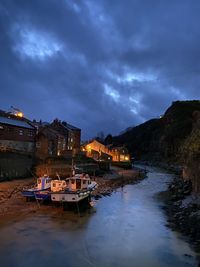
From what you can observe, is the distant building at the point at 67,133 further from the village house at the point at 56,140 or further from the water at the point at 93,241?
the water at the point at 93,241

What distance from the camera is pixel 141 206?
143 feet

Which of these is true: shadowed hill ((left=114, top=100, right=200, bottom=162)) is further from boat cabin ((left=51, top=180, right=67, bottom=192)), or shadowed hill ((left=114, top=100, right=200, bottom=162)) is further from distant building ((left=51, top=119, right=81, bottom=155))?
boat cabin ((left=51, top=180, right=67, bottom=192))

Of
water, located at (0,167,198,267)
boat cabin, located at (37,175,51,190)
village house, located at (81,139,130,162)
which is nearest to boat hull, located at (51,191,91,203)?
water, located at (0,167,198,267)

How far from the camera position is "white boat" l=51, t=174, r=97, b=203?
38688mm

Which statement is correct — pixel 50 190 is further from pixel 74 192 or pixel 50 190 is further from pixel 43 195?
pixel 74 192

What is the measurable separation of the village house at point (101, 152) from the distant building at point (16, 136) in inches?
1589

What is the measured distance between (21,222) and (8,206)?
693 cm

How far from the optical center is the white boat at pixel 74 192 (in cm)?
3869

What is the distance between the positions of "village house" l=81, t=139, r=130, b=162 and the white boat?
73555 millimetres

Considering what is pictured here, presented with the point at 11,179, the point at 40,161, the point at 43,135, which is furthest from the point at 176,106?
the point at 11,179

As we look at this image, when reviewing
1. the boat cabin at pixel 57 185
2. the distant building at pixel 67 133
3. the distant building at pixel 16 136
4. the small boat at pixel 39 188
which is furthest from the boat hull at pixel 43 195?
the distant building at pixel 67 133

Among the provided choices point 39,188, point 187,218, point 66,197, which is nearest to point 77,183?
point 39,188

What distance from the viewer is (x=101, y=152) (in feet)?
427

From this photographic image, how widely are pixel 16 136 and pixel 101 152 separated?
5992 centimetres
